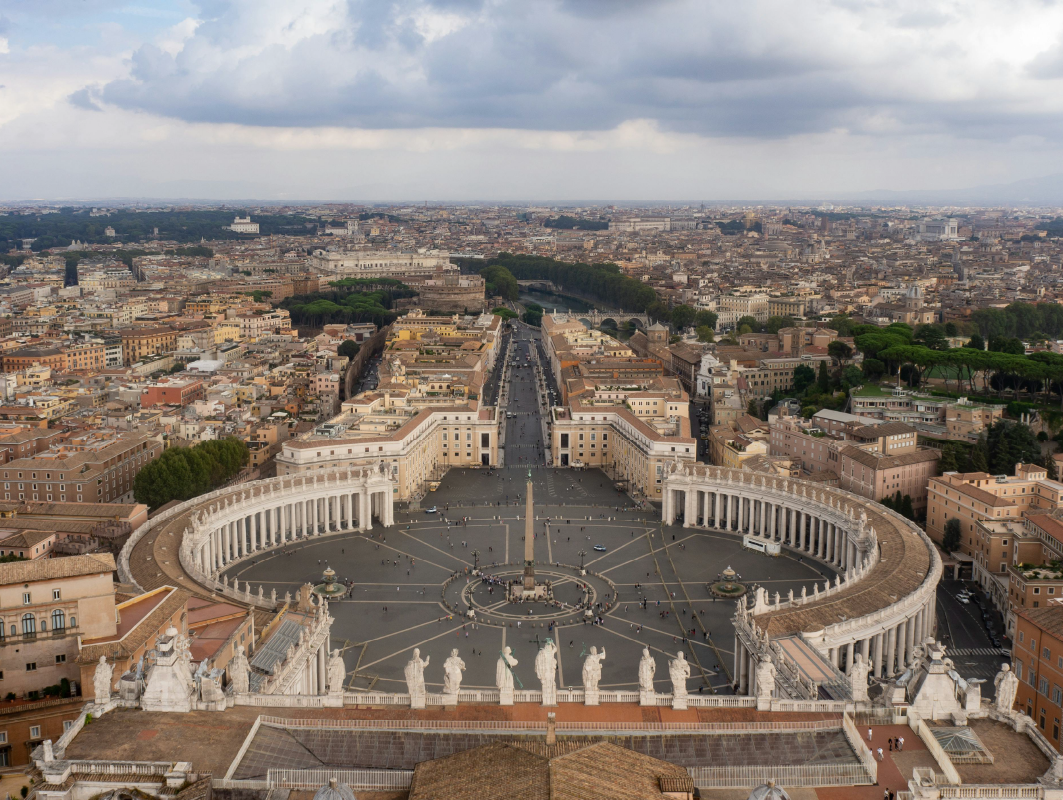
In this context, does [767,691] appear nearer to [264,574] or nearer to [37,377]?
[264,574]

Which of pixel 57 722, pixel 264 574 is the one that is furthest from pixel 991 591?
pixel 57 722

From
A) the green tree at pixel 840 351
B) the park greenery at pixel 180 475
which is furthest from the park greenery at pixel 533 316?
the park greenery at pixel 180 475

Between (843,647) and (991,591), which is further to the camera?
(991,591)

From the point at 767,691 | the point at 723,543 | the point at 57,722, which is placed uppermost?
the point at 767,691

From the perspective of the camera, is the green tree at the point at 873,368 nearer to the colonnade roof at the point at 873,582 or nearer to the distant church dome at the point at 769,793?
the colonnade roof at the point at 873,582

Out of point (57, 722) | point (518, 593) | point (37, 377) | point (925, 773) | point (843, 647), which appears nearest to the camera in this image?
point (925, 773)

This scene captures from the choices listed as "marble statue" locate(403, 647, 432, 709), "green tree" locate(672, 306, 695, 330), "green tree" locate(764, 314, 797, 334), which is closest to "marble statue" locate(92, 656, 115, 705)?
"marble statue" locate(403, 647, 432, 709)

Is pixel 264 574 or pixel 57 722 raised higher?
pixel 57 722

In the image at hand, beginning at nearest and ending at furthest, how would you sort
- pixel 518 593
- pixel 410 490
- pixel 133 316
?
1. pixel 518 593
2. pixel 410 490
3. pixel 133 316
